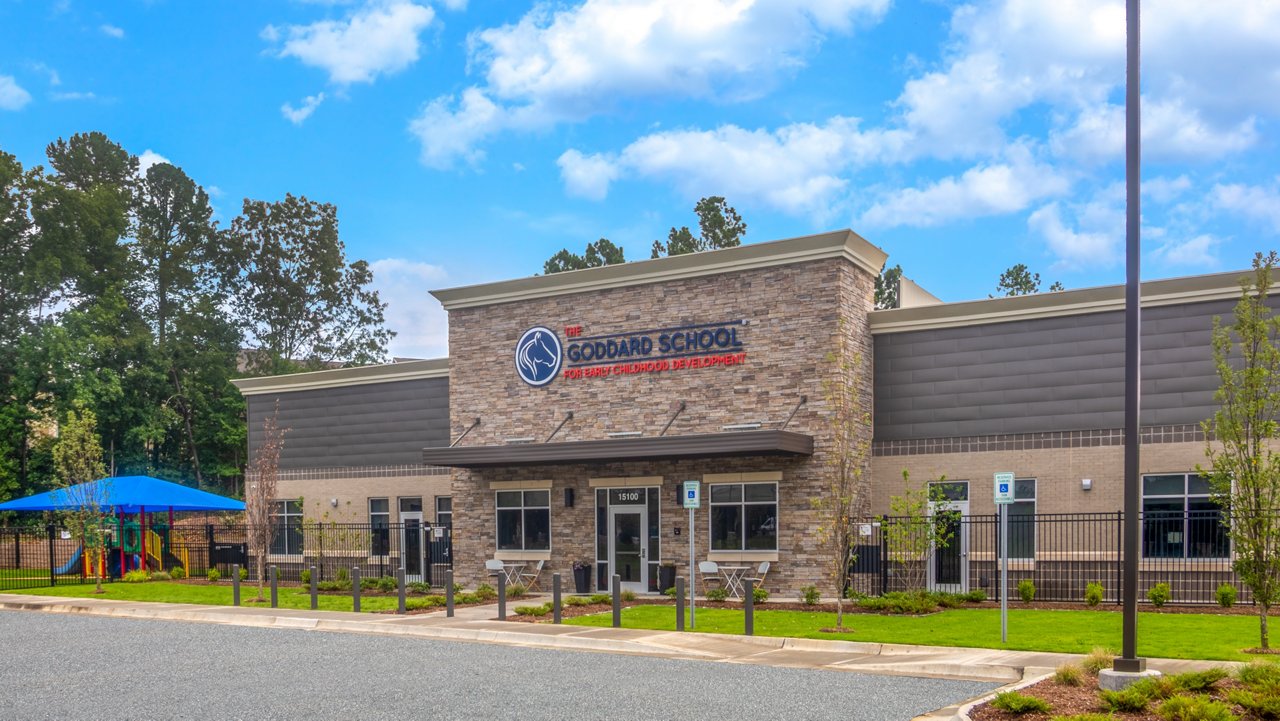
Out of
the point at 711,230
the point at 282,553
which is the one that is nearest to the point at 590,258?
the point at 711,230

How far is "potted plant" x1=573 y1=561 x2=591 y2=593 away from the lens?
88.6ft

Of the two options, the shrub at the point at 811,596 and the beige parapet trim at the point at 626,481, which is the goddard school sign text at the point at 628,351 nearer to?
the beige parapet trim at the point at 626,481

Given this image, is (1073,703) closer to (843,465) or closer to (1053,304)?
(843,465)

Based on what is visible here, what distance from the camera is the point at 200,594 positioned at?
29.5 m

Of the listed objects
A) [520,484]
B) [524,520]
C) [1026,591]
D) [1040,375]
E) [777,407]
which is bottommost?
[1026,591]

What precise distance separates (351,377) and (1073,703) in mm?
27754

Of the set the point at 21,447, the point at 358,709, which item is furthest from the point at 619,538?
the point at 21,447

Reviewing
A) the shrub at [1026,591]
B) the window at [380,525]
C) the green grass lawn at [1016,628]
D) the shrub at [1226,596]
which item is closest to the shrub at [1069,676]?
the green grass lawn at [1016,628]

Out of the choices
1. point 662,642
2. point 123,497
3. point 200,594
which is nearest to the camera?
point 662,642

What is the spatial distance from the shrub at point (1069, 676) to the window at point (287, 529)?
26739mm

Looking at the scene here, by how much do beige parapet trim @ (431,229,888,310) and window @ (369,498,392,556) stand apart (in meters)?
6.88

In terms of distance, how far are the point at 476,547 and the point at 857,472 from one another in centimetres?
1260

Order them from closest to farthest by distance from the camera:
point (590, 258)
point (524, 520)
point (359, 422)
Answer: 1. point (524, 520)
2. point (359, 422)
3. point (590, 258)

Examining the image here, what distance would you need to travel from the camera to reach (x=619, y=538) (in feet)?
89.7
